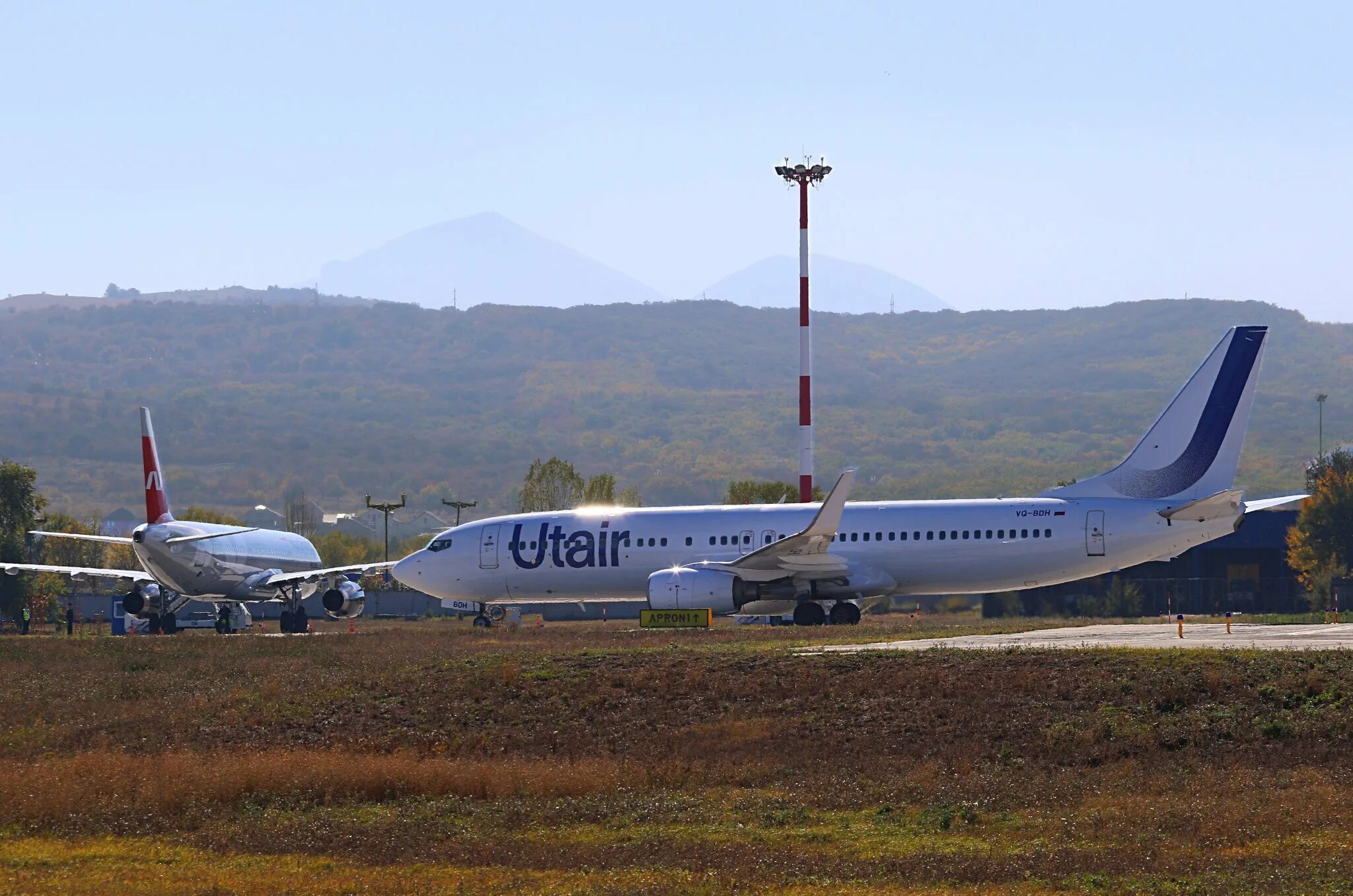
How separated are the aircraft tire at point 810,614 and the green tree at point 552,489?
6185 cm

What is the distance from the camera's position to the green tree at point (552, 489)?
4242 inches

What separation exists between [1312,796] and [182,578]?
46.4m

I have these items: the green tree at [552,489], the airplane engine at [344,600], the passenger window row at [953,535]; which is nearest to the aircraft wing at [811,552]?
the passenger window row at [953,535]

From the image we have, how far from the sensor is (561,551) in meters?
48.3

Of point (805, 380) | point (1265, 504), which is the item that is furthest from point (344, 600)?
point (1265, 504)

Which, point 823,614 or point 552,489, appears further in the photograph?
point 552,489

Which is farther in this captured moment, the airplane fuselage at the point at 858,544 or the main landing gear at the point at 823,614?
the main landing gear at the point at 823,614

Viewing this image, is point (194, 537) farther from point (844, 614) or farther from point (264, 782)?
point (264, 782)

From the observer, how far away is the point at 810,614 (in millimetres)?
45344

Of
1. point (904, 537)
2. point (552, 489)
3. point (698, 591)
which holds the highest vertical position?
point (552, 489)

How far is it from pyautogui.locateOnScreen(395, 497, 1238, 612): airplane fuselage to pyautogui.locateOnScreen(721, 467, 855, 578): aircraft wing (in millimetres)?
1008

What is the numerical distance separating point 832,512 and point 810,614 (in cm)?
424

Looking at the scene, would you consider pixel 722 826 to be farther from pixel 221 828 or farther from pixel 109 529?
pixel 109 529

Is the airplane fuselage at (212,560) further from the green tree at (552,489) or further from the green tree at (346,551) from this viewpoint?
the green tree at (346,551)
